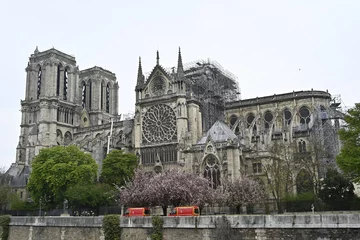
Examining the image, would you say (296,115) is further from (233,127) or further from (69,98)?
(69,98)

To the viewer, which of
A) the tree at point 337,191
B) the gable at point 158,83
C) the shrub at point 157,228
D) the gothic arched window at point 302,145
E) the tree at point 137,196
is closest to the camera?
the shrub at point 157,228

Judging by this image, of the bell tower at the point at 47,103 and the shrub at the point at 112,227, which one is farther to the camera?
the bell tower at the point at 47,103

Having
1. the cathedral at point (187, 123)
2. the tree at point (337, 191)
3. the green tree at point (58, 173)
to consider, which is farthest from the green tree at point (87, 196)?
the tree at point (337, 191)

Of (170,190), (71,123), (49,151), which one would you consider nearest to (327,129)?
(170,190)

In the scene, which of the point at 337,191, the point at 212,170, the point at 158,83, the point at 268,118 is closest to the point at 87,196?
the point at 212,170

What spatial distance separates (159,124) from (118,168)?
27.2ft

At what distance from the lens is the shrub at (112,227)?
2486cm

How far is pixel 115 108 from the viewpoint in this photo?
8719 centimetres

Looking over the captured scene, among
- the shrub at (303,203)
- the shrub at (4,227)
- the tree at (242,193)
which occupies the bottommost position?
the shrub at (4,227)

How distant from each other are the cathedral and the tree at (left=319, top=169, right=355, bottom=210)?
16.5ft

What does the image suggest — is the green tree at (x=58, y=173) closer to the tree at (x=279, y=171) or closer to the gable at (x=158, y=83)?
the gable at (x=158, y=83)

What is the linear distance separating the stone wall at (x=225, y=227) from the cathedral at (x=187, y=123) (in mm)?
17391

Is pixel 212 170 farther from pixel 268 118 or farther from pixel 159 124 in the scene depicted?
pixel 268 118

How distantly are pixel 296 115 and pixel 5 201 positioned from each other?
1566 inches
